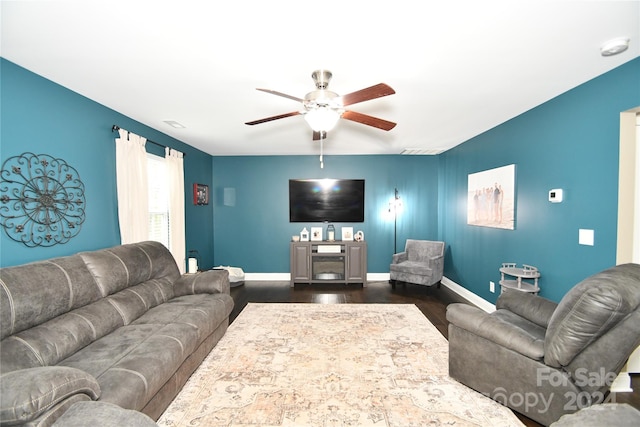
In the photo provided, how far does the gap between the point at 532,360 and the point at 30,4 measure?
12.0 ft

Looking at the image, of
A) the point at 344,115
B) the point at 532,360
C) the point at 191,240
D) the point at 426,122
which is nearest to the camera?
the point at 532,360

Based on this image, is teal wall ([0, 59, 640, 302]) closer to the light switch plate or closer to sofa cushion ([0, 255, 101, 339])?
the light switch plate

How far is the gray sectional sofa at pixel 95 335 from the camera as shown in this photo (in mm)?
1270

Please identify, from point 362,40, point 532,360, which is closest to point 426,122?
point 362,40

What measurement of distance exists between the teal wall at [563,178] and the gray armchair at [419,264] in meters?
0.74

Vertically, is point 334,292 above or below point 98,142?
below

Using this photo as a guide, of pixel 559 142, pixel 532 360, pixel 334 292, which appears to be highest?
pixel 559 142

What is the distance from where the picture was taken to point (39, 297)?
182 centimetres

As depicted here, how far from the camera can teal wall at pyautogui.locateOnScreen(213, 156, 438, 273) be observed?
5816 millimetres

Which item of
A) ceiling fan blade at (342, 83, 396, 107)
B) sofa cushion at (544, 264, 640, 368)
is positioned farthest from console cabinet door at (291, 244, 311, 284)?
sofa cushion at (544, 264, 640, 368)

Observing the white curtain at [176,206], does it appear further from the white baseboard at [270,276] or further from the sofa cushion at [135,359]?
the sofa cushion at [135,359]

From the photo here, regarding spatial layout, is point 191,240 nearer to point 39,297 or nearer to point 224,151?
point 224,151

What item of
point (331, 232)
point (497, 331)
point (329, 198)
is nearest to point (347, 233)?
point (331, 232)

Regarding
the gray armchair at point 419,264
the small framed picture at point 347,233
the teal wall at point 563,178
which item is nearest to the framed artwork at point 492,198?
the teal wall at point 563,178
